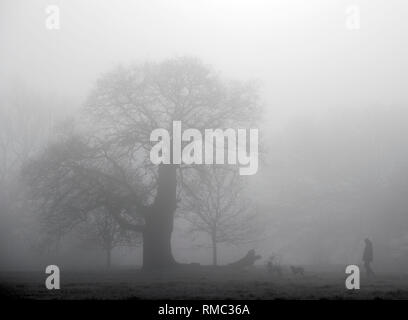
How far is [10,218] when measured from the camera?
53156 millimetres

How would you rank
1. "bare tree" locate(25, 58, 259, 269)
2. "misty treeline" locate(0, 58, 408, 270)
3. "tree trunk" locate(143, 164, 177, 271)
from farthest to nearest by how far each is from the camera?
"tree trunk" locate(143, 164, 177, 271), "bare tree" locate(25, 58, 259, 269), "misty treeline" locate(0, 58, 408, 270)

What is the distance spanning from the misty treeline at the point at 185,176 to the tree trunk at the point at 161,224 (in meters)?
0.07

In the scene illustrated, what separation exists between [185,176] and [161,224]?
6.62 metres

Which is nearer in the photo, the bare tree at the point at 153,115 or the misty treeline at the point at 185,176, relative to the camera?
the misty treeline at the point at 185,176

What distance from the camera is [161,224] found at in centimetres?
3231

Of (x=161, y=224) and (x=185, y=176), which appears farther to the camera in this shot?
(x=185, y=176)

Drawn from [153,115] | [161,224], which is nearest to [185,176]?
[161,224]

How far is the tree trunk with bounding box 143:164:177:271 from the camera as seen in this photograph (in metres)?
32.0

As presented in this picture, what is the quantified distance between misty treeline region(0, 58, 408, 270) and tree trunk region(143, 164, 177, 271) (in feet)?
0.22

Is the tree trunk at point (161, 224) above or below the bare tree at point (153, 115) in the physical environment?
below

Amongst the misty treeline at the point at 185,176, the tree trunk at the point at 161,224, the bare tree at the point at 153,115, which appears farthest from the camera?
the tree trunk at the point at 161,224

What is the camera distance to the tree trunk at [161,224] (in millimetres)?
31953

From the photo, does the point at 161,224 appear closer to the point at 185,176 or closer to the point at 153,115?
the point at 185,176
